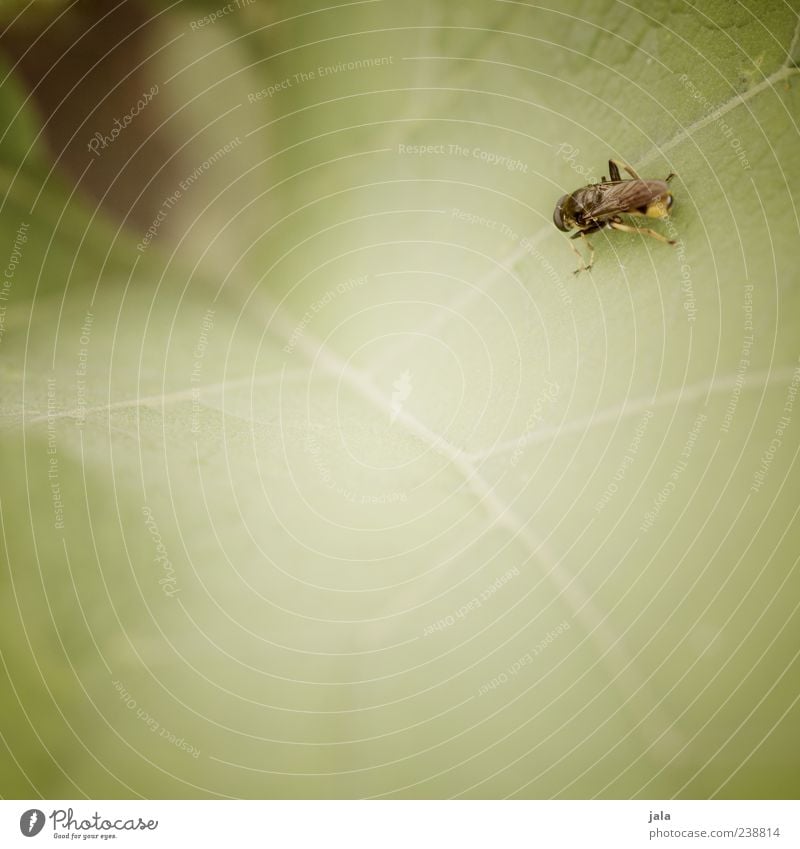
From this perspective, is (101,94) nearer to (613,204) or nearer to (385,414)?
(385,414)

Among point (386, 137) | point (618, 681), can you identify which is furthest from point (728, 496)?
point (386, 137)

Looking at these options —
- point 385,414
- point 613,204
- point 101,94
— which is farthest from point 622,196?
point 101,94

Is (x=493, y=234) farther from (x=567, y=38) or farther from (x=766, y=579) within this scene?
(x=766, y=579)

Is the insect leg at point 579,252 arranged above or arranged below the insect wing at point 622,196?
below

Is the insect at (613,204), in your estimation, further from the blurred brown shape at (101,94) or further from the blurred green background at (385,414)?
the blurred brown shape at (101,94)

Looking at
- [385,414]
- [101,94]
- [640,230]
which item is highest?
[101,94]

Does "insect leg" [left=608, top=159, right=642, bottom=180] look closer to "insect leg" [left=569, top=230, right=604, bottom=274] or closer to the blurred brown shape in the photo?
"insect leg" [left=569, top=230, right=604, bottom=274]

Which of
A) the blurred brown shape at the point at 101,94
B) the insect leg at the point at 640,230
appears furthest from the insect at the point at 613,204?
the blurred brown shape at the point at 101,94

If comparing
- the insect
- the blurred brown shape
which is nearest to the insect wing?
the insect
